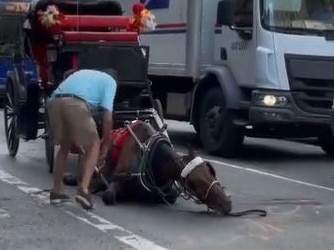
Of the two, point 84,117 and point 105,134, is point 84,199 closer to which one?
point 105,134

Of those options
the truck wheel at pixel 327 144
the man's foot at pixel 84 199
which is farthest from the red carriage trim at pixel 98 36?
the truck wheel at pixel 327 144

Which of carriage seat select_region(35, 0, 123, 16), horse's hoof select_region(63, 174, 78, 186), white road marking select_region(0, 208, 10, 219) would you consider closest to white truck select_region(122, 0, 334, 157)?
carriage seat select_region(35, 0, 123, 16)

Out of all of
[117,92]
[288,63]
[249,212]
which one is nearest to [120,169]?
[249,212]

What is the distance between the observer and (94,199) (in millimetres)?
10992

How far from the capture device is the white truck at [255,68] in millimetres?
14445

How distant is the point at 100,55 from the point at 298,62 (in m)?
3.41

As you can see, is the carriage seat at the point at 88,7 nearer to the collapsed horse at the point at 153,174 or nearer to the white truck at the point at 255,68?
the white truck at the point at 255,68

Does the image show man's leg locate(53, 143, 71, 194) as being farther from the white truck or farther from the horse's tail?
the white truck

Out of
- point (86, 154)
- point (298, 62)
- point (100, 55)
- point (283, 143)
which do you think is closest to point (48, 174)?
point (100, 55)

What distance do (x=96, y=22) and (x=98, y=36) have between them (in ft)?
1.79

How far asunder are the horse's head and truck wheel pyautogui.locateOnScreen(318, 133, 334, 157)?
6045 mm

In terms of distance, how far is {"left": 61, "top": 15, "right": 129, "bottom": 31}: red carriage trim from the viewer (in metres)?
13.4

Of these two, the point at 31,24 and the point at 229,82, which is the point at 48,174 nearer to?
the point at 31,24

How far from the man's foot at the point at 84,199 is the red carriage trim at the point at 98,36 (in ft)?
10.1
